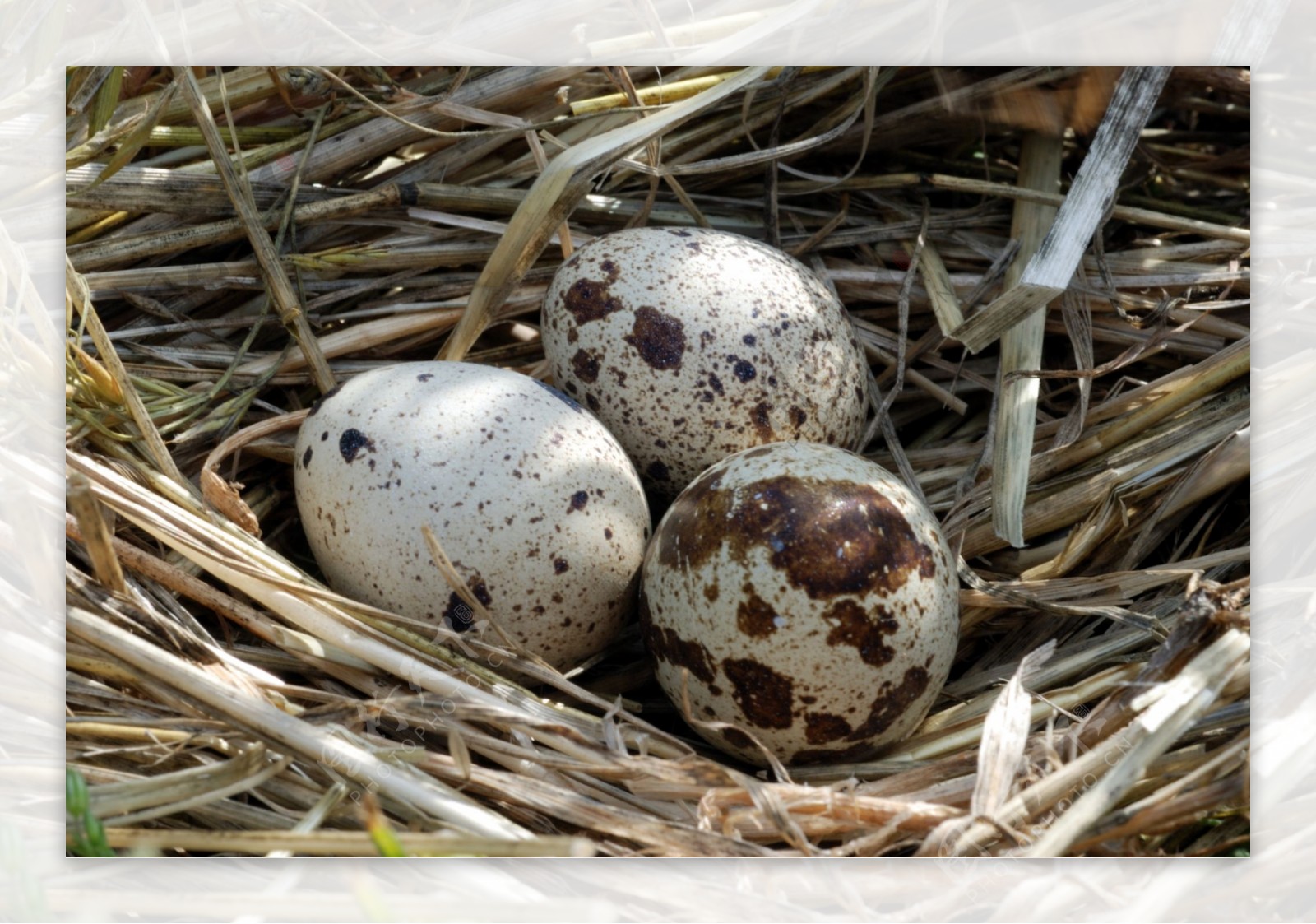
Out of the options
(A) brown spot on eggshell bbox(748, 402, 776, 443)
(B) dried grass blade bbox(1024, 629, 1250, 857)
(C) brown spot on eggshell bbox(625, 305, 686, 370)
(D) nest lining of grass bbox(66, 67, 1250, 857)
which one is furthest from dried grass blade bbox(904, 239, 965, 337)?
(B) dried grass blade bbox(1024, 629, 1250, 857)

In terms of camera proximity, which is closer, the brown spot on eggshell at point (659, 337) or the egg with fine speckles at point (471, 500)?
the egg with fine speckles at point (471, 500)

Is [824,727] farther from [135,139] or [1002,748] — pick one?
[135,139]

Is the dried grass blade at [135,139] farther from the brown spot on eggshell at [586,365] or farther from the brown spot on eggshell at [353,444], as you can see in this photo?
A: the brown spot on eggshell at [586,365]

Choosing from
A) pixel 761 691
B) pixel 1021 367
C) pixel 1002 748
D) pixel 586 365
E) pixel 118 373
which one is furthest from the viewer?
pixel 1021 367

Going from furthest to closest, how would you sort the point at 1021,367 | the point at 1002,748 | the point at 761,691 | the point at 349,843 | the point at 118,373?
the point at 1021,367
the point at 118,373
the point at 761,691
the point at 1002,748
the point at 349,843

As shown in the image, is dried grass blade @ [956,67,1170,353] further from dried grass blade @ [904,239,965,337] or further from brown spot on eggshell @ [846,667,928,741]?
brown spot on eggshell @ [846,667,928,741]

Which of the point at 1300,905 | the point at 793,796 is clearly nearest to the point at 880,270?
the point at 793,796

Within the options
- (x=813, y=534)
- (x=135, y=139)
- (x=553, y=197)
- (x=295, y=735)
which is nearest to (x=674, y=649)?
(x=813, y=534)

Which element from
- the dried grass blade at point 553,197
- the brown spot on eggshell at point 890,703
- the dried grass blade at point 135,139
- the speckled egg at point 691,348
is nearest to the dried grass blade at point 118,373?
the dried grass blade at point 135,139
